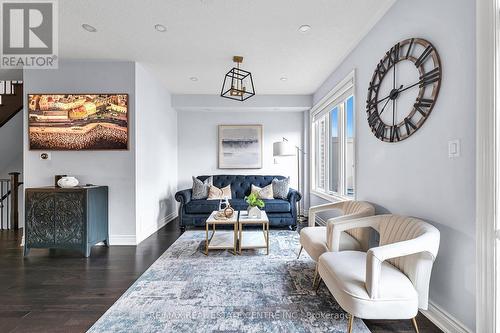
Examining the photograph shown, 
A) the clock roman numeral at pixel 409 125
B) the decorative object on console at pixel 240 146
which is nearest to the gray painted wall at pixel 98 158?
the decorative object on console at pixel 240 146

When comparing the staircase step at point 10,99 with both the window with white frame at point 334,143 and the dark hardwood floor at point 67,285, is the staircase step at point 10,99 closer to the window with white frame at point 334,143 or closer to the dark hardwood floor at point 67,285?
the dark hardwood floor at point 67,285

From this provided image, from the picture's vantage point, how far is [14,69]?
12.4ft

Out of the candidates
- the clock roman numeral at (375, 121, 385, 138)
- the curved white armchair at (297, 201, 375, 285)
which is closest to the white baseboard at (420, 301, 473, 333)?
the curved white armchair at (297, 201, 375, 285)

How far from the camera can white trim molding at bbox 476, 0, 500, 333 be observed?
1.38 m

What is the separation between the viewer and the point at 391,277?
1.60 m

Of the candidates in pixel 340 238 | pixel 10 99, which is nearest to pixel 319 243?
pixel 340 238

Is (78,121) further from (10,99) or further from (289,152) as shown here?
(289,152)

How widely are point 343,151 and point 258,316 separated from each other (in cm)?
278

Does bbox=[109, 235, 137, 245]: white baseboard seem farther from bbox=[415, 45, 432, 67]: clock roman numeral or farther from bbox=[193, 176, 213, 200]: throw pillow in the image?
bbox=[415, 45, 432, 67]: clock roman numeral

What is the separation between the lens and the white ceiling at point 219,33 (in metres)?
2.36

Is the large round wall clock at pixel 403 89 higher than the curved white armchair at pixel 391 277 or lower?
higher

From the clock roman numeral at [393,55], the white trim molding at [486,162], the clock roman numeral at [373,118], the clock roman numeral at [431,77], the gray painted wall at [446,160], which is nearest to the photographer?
the white trim molding at [486,162]

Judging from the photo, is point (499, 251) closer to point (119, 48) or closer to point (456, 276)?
point (456, 276)

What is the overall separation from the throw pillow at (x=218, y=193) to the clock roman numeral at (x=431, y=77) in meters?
3.74
